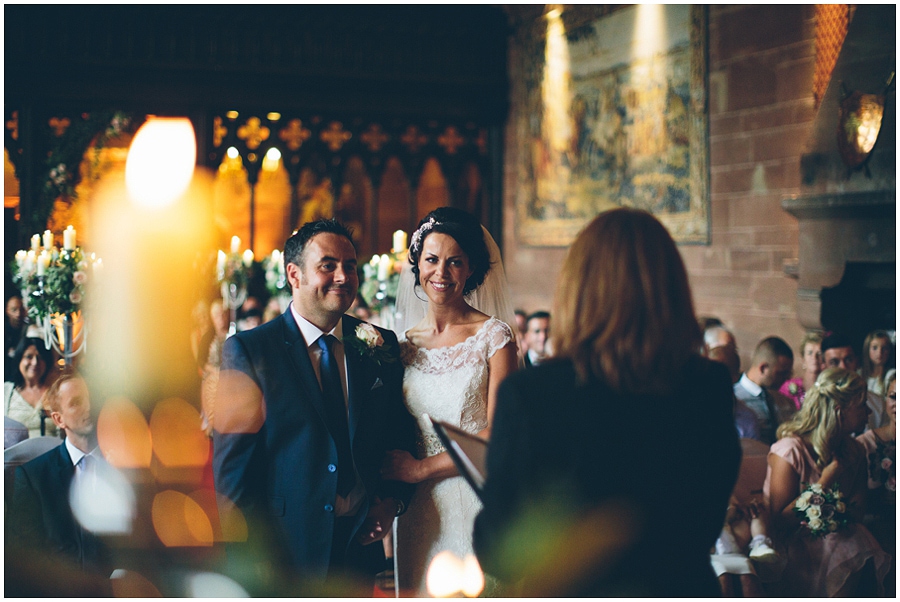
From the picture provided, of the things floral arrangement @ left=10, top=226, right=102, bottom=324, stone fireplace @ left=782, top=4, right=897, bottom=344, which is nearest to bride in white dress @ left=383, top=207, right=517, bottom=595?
floral arrangement @ left=10, top=226, right=102, bottom=324

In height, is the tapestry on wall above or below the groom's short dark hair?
above

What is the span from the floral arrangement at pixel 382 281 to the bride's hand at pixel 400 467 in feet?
12.8

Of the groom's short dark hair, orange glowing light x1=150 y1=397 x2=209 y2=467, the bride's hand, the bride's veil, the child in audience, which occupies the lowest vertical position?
the child in audience

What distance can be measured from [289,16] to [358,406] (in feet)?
26.8

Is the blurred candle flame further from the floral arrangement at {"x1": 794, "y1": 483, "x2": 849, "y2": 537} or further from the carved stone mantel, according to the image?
the floral arrangement at {"x1": 794, "y1": 483, "x2": 849, "y2": 537}

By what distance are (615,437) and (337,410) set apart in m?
1.02

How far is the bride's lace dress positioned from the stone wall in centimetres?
461

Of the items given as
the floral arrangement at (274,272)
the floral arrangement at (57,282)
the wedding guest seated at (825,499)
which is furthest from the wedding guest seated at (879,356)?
the floral arrangement at (57,282)

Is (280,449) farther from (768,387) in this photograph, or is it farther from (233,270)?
(233,270)

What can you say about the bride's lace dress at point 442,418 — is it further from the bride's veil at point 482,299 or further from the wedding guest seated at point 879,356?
the wedding guest seated at point 879,356

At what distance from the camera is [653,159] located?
7.89 metres

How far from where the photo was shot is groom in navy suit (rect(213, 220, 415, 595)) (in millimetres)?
2307

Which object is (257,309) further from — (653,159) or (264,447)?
(264,447)

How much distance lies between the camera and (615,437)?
1589 mm
